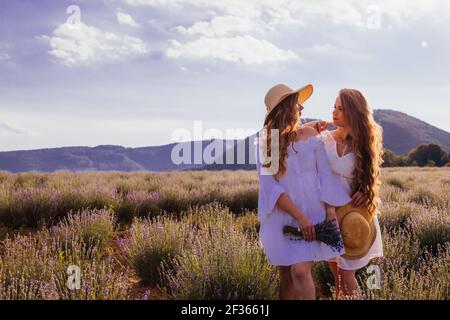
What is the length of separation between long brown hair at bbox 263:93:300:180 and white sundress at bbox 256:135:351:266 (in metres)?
0.04

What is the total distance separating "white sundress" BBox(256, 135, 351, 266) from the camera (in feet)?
9.59

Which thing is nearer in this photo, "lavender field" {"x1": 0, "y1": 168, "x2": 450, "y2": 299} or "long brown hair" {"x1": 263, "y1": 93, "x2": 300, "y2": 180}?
"long brown hair" {"x1": 263, "y1": 93, "x2": 300, "y2": 180}

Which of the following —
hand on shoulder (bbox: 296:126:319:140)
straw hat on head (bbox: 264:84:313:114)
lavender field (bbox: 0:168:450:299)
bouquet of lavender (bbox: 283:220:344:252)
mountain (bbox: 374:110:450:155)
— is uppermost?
mountain (bbox: 374:110:450:155)

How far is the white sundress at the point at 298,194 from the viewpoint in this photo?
292 centimetres

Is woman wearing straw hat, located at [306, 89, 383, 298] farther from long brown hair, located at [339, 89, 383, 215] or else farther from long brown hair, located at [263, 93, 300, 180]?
long brown hair, located at [263, 93, 300, 180]

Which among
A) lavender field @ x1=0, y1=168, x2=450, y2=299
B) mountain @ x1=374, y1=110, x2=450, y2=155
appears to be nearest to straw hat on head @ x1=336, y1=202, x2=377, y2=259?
lavender field @ x1=0, y1=168, x2=450, y2=299

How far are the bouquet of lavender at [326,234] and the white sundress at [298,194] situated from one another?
4cm

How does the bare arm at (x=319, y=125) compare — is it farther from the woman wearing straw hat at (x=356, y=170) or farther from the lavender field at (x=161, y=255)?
the lavender field at (x=161, y=255)

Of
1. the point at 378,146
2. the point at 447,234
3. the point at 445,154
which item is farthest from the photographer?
the point at 445,154

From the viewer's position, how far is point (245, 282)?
131 inches
